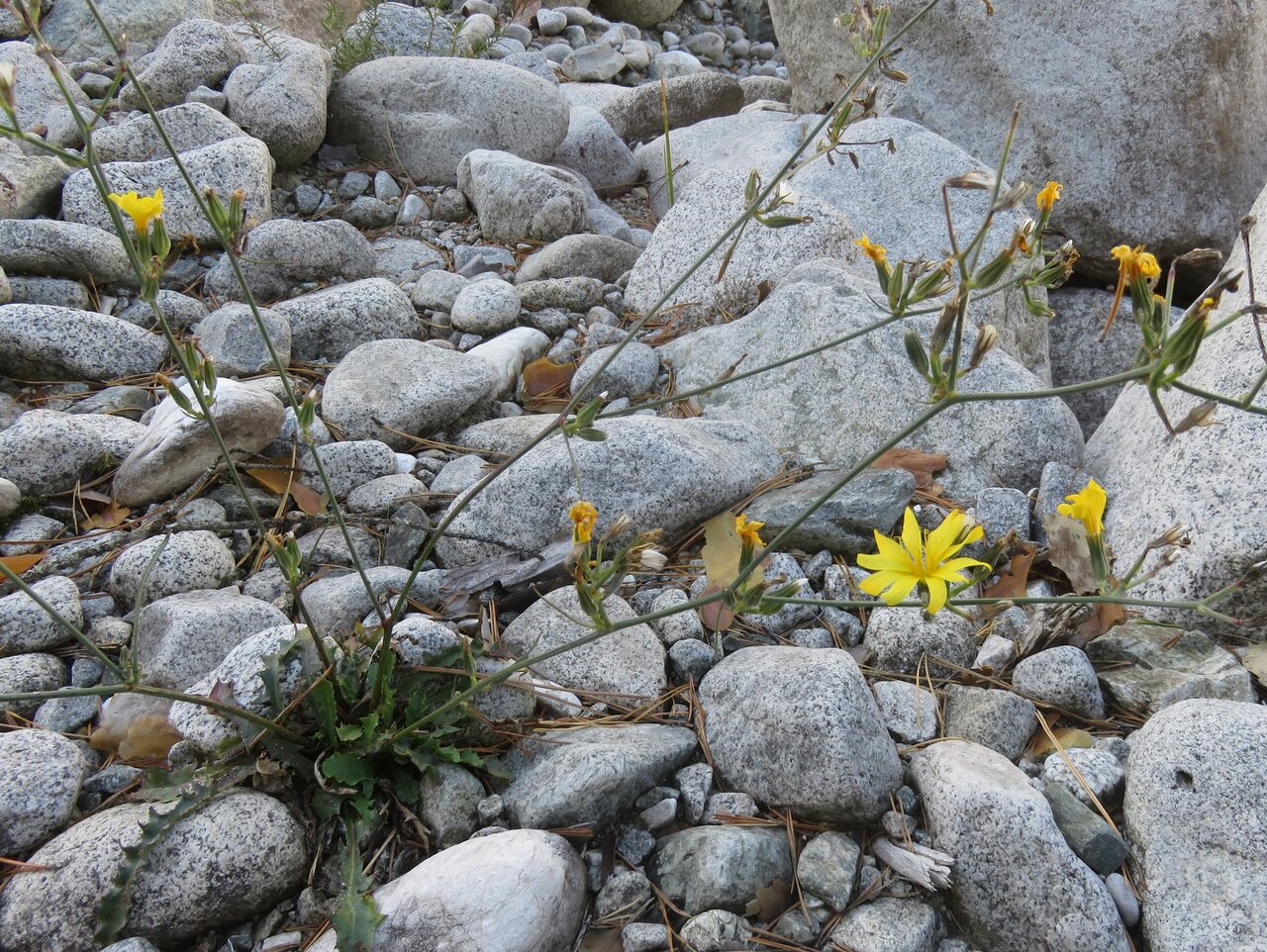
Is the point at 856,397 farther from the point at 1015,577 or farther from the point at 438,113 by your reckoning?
the point at 438,113

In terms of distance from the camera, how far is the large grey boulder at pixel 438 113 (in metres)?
4.75

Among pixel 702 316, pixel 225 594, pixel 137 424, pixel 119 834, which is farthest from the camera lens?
pixel 702 316

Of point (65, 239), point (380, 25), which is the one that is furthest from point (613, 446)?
point (380, 25)

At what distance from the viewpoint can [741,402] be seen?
3033mm

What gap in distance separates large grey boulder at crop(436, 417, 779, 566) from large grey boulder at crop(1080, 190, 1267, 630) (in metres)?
1.05

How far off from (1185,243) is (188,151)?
4.27 m

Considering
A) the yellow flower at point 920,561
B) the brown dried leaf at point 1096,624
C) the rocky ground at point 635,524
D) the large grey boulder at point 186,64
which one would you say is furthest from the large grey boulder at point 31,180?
the brown dried leaf at point 1096,624

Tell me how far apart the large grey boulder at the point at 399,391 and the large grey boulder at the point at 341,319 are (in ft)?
1.01

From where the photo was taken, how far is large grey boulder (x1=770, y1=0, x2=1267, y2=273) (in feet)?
13.7

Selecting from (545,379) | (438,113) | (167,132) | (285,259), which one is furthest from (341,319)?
(438,113)

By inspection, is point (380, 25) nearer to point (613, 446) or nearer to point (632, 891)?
point (613, 446)

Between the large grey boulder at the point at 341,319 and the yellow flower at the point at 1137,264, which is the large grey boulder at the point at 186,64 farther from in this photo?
the yellow flower at the point at 1137,264

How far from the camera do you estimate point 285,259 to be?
11.9 feet

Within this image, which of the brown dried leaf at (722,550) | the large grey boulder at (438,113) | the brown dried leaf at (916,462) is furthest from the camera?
the large grey boulder at (438,113)
